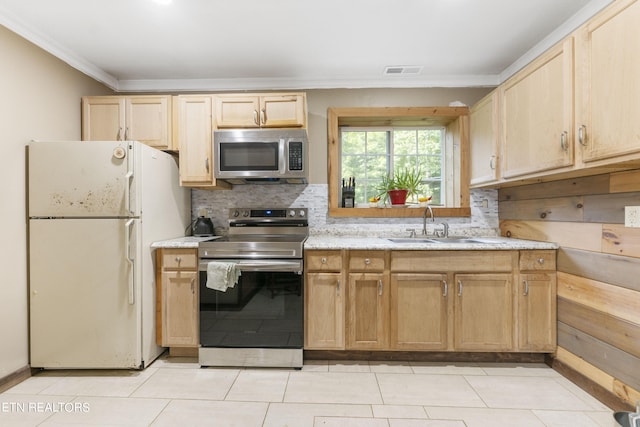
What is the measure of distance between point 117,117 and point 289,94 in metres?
1.50

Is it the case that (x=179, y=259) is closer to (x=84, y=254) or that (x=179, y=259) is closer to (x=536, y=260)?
(x=84, y=254)

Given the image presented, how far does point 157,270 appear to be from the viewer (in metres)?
2.35

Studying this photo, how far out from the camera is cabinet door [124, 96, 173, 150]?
8.77ft

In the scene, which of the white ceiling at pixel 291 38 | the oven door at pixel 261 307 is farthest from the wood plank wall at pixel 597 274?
the oven door at pixel 261 307

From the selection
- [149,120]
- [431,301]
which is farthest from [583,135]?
[149,120]

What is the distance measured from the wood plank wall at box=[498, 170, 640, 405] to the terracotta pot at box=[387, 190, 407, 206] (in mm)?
1026

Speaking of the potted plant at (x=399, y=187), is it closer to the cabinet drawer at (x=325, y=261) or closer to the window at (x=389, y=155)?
the window at (x=389, y=155)

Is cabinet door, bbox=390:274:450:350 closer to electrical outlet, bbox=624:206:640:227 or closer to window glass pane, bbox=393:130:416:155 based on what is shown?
electrical outlet, bbox=624:206:640:227

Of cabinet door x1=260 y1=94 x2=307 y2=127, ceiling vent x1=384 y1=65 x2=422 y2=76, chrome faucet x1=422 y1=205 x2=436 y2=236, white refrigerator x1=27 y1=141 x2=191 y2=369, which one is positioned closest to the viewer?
white refrigerator x1=27 y1=141 x2=191 y2=369

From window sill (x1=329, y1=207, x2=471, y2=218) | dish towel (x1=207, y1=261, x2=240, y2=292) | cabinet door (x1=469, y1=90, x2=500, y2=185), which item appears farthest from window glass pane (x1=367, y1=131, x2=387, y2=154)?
dish towel (x1=207, y1=261, x2=240, y2=292)

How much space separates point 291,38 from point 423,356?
2.56 m

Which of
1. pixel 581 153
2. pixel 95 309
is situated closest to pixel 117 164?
pixel 95 309

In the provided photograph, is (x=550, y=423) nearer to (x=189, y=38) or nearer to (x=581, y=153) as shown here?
Answer: (x=581, y=153)

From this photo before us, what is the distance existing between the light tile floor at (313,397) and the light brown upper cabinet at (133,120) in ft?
5.98
